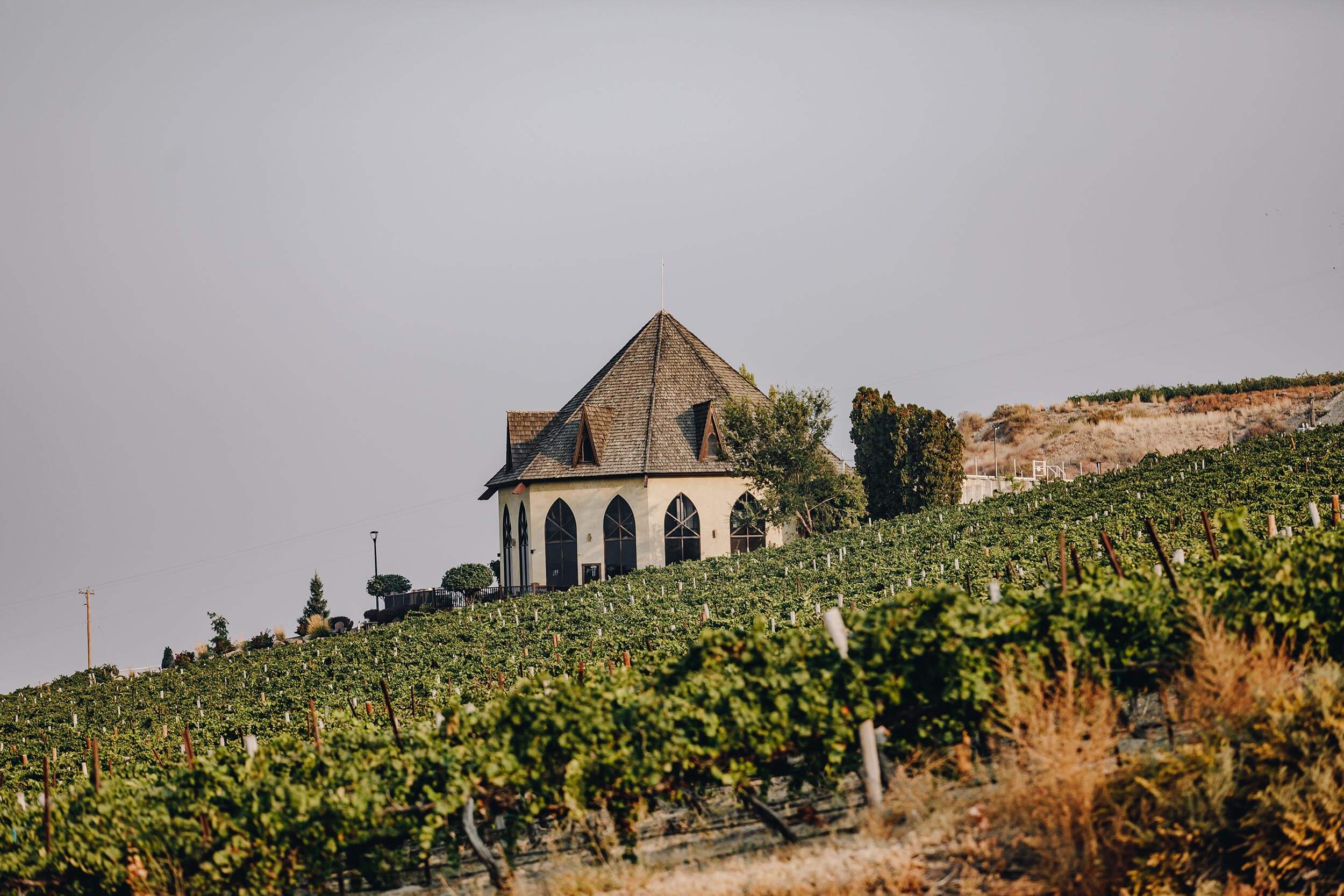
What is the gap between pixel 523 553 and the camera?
49094mm

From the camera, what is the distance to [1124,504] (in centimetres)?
3428

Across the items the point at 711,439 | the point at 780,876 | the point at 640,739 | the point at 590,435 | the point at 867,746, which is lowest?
the point at 780,876

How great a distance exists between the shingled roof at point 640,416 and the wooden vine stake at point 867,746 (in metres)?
35.4

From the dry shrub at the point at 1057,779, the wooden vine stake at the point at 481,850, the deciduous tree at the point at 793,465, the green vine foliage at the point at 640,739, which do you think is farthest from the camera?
the deciduous tree at the point at 793,465

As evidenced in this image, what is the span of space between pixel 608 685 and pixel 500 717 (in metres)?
1.26

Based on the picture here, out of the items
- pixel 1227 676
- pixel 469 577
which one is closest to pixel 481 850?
pixel 1227 676

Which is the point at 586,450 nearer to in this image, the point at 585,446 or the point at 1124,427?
the point at 585,446

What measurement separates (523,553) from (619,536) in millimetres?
4645

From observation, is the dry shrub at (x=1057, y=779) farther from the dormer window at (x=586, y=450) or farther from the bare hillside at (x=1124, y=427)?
the bare hillside at (x=1124, y=427)

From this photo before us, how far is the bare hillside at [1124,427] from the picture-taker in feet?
231

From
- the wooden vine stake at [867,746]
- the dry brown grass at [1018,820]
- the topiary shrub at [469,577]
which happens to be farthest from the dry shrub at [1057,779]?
the topiary shrub at [469,577]

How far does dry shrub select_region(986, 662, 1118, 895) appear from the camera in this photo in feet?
31.7

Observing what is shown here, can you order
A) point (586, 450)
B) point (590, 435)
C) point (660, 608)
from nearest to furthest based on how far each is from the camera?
1. point (660, 608)
2. point (586, 450)
3. point (590, 435)

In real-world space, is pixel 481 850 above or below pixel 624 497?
below
